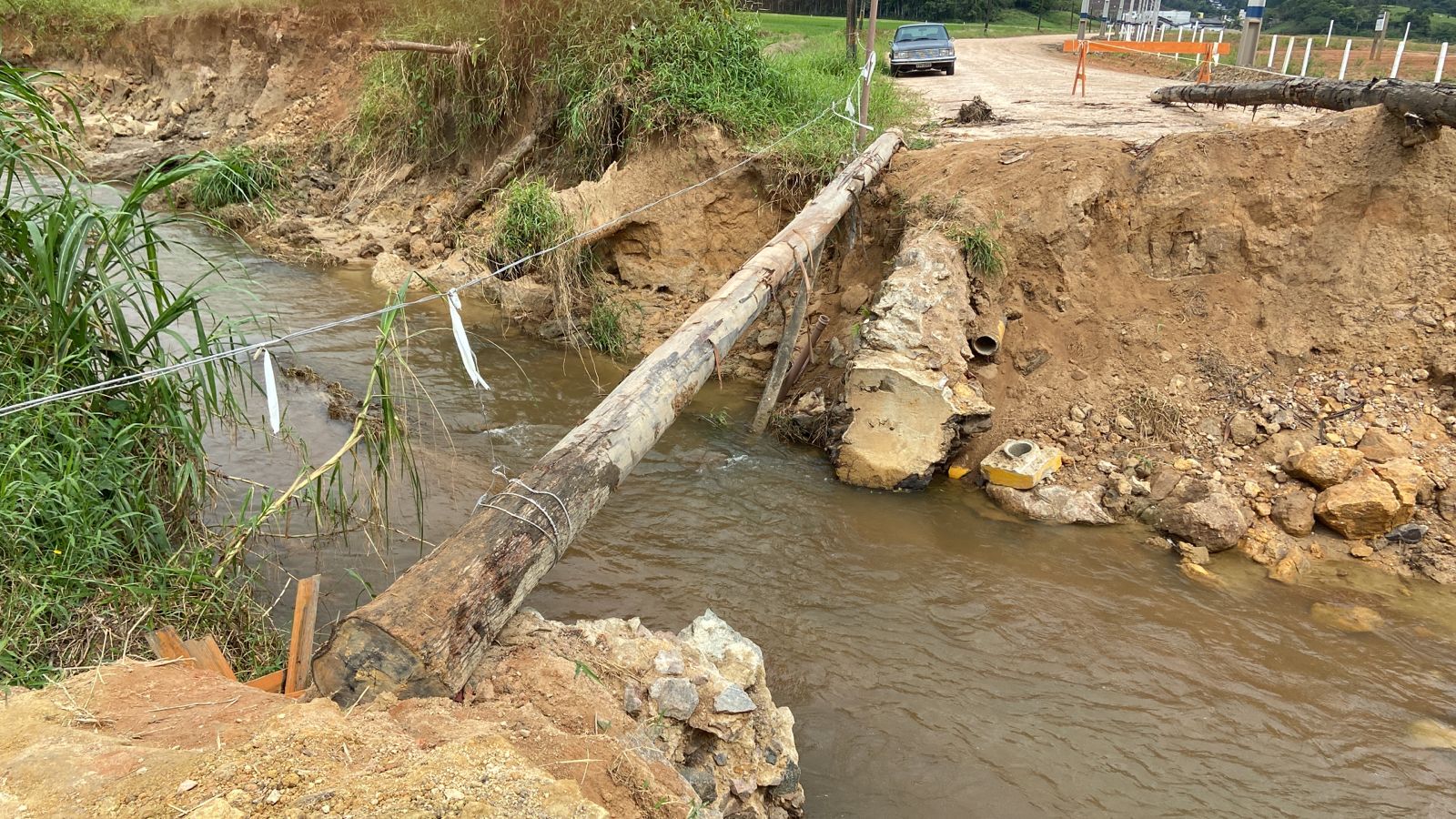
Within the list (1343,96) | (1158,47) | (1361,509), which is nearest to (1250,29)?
(1158,47)

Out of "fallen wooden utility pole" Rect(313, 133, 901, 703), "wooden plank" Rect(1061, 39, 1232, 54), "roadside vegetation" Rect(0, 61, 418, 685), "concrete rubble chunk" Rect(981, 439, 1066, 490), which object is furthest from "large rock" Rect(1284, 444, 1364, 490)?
"wooden plank" Rect(1061, 39, 1232, 54)

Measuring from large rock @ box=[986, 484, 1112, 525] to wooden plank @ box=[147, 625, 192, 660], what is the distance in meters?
4.50

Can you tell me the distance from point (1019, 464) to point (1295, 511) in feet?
5.29

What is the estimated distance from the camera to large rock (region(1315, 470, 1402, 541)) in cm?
498

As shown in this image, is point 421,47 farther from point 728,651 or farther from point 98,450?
point 728,651

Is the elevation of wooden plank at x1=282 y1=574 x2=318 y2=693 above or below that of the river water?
above

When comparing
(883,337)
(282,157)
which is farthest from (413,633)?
(282,157)

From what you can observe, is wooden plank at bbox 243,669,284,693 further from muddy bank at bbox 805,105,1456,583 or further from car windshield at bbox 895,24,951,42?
car windshield at bbox 895,24,951,42

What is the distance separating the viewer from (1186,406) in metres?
5.89

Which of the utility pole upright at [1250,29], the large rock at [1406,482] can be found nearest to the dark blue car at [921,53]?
the utility pole upright at [1250,29]

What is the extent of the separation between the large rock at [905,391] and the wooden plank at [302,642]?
11.9 feet

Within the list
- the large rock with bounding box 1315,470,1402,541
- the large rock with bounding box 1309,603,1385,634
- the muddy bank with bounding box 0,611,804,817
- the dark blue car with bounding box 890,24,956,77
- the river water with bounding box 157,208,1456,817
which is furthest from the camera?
the dark blue car with bounding box 890,24,956,77

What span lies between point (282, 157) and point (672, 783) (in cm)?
1187

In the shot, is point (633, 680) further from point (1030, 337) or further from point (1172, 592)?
point (1030, 337)
